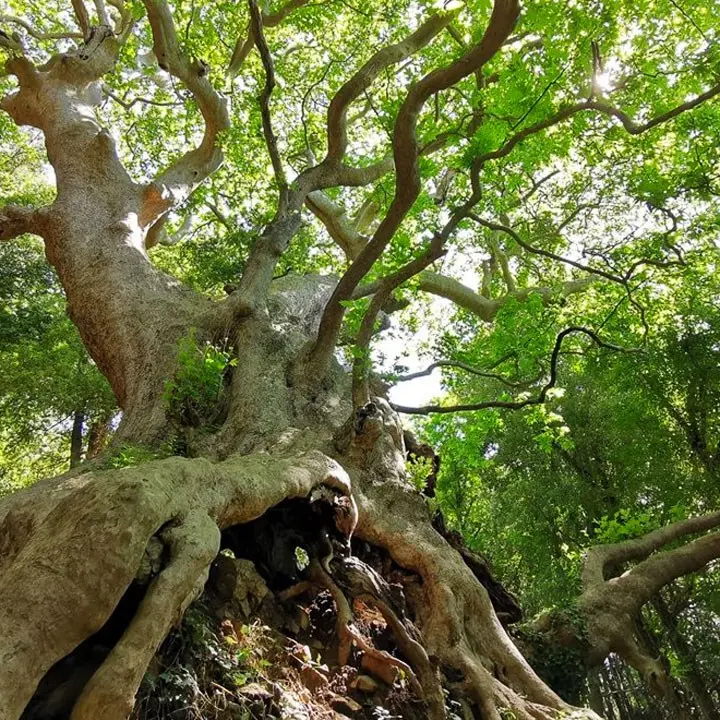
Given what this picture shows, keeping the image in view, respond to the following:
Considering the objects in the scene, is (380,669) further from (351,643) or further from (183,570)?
(183,570)

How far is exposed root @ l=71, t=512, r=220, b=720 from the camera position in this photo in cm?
178

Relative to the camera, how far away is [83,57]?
8414 mm

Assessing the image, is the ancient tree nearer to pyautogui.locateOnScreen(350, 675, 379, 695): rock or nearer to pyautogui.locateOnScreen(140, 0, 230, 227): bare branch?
pyautogui.locateOnScreen(140, 0, 230, 227): bare branch

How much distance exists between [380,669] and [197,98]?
739 cm

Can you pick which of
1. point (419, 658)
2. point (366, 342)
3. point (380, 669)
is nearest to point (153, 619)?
point (380, 669)

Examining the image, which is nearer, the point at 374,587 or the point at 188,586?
the point at 188,586

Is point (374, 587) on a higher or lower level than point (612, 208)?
lower

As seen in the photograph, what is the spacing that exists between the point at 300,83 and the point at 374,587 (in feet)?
33.7

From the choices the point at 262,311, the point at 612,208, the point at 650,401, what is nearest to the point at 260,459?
the point at 262,311

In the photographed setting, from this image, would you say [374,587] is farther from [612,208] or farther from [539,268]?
[539,268]

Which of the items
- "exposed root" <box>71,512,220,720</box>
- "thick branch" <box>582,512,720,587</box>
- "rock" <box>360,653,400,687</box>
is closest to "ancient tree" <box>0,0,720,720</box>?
"exposed root" <box>71,512,220,720</box>

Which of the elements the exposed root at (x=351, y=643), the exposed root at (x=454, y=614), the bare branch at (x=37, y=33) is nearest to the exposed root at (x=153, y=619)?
the exposed root at (x=351, y=643)

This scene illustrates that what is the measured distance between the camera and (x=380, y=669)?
296 cm

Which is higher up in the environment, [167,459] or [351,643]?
[167,459]
